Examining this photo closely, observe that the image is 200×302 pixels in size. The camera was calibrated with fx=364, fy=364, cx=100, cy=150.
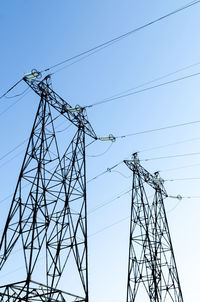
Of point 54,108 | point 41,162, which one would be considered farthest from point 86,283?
point 54,108

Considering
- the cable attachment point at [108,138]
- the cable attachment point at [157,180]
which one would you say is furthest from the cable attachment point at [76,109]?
the cable attachment point at [157,180]

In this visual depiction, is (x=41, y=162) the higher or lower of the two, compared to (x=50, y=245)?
higher

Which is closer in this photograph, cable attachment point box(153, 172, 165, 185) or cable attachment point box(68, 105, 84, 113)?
cable attachment point box(68, 105, 84, 113)

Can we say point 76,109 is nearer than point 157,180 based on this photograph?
Yes

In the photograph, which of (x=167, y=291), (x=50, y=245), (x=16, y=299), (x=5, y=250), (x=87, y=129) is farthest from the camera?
(x=167, y=291)

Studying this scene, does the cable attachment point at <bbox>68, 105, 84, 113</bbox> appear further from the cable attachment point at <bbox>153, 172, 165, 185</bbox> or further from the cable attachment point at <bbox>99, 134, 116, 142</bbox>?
the cable attachment point at <bbox>153, 172, 165, 185</bbox>

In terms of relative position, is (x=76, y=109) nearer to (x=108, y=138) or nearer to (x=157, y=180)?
(x=108, y=138)

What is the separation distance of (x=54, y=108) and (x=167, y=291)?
14721 mm

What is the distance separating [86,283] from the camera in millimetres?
16219

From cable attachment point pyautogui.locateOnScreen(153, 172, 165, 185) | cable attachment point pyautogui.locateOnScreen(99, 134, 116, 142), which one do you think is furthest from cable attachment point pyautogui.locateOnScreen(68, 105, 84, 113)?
cable attachment point pyautogui.locateOnScreen(153, 172, 165, 185)

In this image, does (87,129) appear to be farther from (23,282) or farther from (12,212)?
(23,282)

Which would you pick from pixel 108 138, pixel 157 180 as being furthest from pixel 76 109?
pixel 157 180

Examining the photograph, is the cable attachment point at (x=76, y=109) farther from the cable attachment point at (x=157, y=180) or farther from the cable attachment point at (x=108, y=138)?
the cable attachment point at (x=157, y=180)

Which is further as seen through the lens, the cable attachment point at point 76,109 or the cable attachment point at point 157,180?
the cable attachment point at point 157,180
